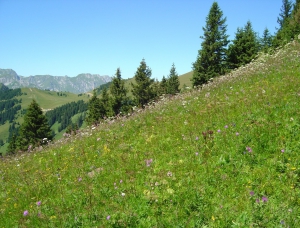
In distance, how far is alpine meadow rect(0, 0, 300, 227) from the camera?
4.24 m

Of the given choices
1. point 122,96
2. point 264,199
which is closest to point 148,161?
point 264,199

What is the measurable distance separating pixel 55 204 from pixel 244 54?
39238 mm

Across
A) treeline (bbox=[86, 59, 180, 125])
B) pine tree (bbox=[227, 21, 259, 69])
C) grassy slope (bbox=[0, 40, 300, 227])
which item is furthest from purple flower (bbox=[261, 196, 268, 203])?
treeline (bbox=[86, 59, 180, 125])

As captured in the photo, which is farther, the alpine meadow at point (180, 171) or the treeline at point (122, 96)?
the treeline at point (122, 96)

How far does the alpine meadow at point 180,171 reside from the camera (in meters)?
4.24

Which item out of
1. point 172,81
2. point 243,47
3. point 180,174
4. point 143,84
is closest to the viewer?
point 180,174

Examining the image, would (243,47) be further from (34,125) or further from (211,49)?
(34,125)

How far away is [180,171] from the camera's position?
18.1 ft

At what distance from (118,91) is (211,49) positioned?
20.8 m

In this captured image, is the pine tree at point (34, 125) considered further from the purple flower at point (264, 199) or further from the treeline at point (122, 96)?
the purple flower at point (264, 199)

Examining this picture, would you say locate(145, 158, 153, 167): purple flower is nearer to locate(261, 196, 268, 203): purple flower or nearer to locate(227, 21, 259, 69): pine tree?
locate(261, 196, 268, 203): purple flower

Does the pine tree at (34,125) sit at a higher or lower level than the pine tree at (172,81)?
Result: lower

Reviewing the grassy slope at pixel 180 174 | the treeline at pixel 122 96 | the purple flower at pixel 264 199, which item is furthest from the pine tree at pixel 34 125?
the purple flower at pixel 264 199

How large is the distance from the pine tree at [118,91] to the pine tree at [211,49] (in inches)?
620
